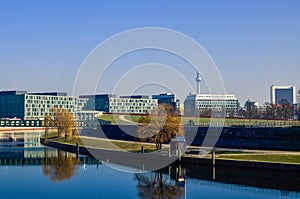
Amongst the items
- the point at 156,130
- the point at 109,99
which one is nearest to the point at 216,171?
the point at 156,130

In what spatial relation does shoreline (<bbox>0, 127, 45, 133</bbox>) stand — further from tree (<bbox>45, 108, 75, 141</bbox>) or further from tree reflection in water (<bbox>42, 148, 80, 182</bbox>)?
tree reflection in water (<bbox>42, 148, 80, 182</bbox>)

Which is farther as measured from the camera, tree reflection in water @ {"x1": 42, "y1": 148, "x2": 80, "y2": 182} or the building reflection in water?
tree reflection in water @ {"x1": 42, "y1": 148, "x2": 80, "y2": 182}

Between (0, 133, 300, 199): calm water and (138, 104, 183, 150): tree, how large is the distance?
6.80 meters

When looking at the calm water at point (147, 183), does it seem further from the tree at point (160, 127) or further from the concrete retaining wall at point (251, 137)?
the concrete retaining wall at point (251, 137)

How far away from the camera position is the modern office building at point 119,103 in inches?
7239

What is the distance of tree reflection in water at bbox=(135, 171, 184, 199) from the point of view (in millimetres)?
34469

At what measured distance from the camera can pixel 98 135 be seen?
83562 mm

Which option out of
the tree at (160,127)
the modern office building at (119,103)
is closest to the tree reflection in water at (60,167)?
the tree at (160,127)

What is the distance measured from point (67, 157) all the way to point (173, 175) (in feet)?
68.2

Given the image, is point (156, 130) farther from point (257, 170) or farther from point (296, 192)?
point (296, 192)

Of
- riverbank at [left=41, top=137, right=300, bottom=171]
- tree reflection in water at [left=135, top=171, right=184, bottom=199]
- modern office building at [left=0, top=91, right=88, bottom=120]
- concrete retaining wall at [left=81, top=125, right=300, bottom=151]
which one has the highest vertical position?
modern office building at [left=0, top=91, right=88, bottom=120]

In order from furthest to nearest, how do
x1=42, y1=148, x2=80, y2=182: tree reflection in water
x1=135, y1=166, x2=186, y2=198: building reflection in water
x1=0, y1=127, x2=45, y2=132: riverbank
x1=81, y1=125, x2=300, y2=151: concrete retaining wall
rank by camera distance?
1. x1=0, y1=127, x2=45, y2=132: riverbank
2. x1=81, y1=125, x2=300, y2=151: concrete retaining wall
3. x1=42, y1=148, x2=80, y2=182: tree reflection in water
4. x1=135, y1=166, x2=186, y2=198: building reflection in water

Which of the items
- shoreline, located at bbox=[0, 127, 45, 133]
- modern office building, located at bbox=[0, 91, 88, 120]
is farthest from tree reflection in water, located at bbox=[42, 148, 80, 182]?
modern office building, located at bbox=[0, 91, 88, 120]

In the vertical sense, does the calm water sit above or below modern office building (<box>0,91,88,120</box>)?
below
